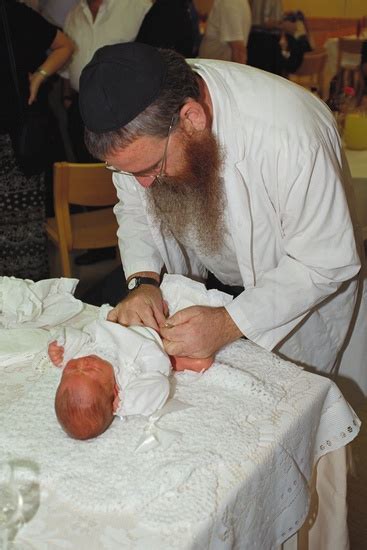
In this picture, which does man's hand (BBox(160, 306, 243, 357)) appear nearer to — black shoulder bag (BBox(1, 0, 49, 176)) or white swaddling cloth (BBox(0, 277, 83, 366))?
white swaddling cloth (BBox(0, 277, 83, 366))

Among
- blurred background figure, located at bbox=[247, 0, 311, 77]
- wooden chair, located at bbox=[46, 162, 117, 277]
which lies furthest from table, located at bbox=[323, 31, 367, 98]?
wooden chair, located at bbox=[46, 162, 117, 277]

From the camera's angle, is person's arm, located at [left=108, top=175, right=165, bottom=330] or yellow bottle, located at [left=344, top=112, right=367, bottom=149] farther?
yellow bottle, located at [left=344, top=112, right=367, bottom=149]

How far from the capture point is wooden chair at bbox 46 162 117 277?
2.96m

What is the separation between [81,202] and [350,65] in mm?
1925

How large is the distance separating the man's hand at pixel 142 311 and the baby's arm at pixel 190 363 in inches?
4.0

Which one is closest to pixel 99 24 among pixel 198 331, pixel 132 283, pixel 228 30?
pixel 228 30

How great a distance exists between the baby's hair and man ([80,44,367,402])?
0.27 meters

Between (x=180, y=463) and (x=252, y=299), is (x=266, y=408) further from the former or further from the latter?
(x=252, y=299)

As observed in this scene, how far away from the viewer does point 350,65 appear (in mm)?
3924

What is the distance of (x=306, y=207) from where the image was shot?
1.60 metres

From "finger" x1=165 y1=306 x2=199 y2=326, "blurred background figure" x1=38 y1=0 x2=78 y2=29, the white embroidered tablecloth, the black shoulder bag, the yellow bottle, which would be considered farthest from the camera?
"blurred background figure" x1=38 y1=0 x2=78 y2=29

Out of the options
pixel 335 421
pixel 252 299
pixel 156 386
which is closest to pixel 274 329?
pixel 252 299

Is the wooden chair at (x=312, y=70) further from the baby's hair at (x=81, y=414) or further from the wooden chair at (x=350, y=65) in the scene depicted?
the baby's hair at (x=81, y=414)

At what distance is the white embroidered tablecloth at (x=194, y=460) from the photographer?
109 cm
